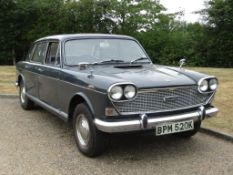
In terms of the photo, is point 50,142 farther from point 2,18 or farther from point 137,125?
point 2,18

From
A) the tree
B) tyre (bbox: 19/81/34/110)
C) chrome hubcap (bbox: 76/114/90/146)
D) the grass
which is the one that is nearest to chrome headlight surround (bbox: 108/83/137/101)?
chrome hubcap (bbox: 76/114/90/146)

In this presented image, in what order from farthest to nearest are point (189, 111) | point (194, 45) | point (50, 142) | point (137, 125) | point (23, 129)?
1. point (194, 45)
2. point (23, 129)
3. point (50, 142)
4. point (189, 111)
5. point (137, 125)

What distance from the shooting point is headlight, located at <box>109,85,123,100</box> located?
4805 millimetres

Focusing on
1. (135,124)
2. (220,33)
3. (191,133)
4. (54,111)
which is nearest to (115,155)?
(135,124)

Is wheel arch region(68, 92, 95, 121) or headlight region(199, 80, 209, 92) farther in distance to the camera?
headlight region(199, 80, 209, 92)

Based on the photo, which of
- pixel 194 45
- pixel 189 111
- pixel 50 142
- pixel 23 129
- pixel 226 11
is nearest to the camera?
pixel 189 111

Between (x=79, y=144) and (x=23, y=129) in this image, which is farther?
(x=23, y=129)

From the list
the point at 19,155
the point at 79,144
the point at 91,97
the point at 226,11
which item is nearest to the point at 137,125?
the point at 91,97

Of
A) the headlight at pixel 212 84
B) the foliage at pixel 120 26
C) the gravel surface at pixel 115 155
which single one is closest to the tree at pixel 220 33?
the foliage at pixel 120 26

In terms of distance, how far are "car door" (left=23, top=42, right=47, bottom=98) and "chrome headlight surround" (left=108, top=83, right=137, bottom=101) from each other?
9.20 ft

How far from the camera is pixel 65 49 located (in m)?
6.34

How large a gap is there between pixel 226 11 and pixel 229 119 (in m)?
18.1

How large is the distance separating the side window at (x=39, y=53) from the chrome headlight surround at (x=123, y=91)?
2797 millimetres

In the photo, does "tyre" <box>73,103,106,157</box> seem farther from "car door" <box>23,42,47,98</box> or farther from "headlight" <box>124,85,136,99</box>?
"car door" <box>23,42,47,98</box>
